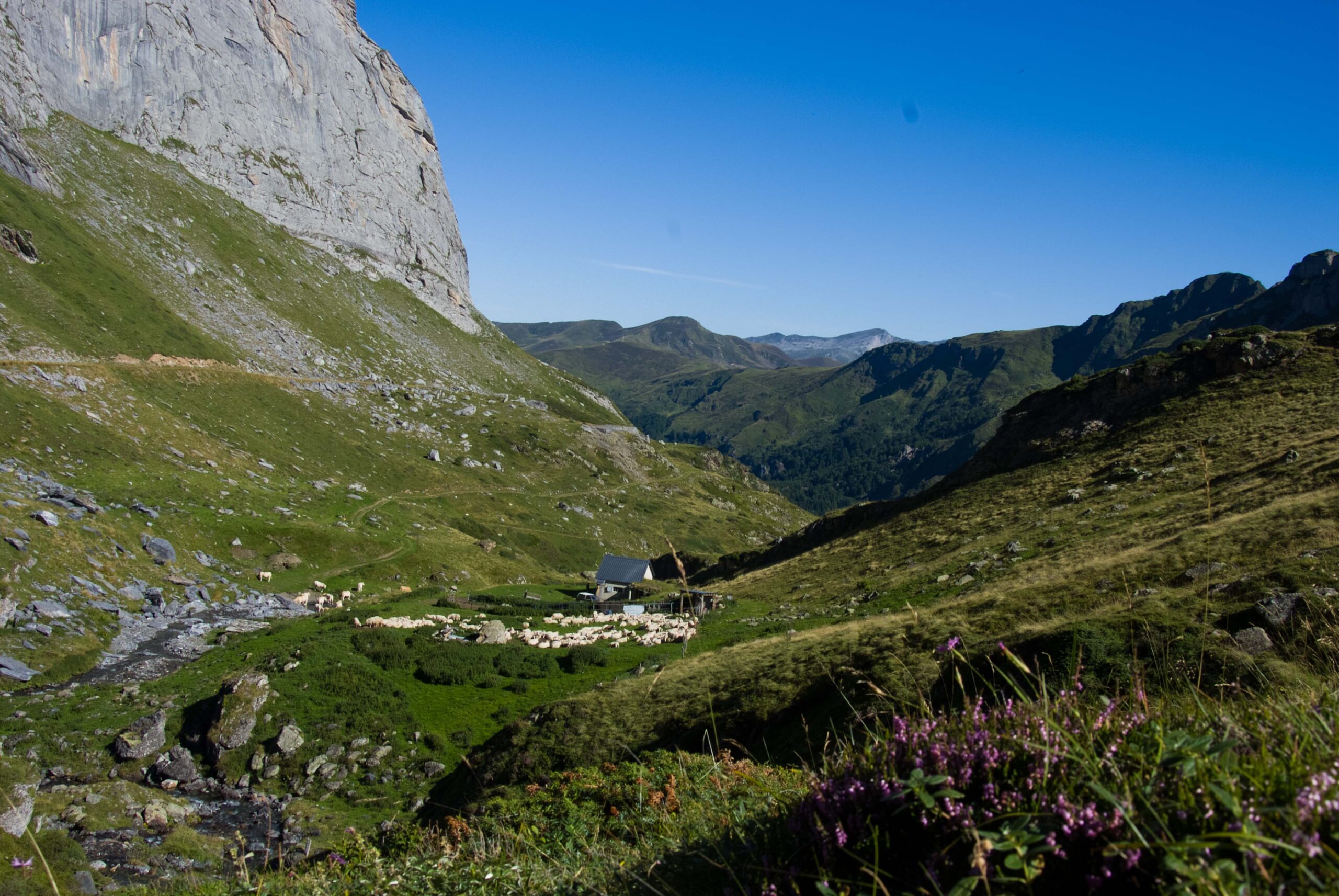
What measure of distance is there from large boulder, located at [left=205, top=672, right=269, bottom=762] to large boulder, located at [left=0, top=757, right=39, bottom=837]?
512cm

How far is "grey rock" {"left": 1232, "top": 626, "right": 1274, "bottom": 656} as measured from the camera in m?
15.0

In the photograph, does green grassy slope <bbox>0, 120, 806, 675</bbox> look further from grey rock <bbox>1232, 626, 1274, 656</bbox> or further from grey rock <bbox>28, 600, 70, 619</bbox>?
grey rock <bbox>1232, 626, 1274, 656</bbox>

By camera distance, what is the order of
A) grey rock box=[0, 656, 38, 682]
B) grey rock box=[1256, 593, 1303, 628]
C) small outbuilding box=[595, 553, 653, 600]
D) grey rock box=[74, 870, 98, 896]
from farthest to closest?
small outbuilding box=[595, 553, 653, 600] < grey rock box=[0, 656, 38, 682] < grey rock box=[74, 870, 98, 896] < grey rock box=[1256, 593, 1303, 628]

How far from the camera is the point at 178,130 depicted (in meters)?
135

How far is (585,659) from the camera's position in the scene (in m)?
36.4

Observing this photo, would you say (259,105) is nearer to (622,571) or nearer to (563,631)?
(622,571)

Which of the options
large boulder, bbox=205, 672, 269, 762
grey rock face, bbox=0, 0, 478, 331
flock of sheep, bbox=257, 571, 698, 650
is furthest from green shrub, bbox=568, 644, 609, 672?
grey rock face, bbox=0, 0, 478, 331

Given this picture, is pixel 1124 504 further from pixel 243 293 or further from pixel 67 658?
pixel 243 293

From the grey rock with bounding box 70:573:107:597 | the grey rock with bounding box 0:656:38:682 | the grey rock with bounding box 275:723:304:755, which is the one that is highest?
the grey rock with bounding box 70:573:107:597

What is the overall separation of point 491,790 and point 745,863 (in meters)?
16.0

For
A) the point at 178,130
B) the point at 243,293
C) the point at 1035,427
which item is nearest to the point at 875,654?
the point at 1035,427

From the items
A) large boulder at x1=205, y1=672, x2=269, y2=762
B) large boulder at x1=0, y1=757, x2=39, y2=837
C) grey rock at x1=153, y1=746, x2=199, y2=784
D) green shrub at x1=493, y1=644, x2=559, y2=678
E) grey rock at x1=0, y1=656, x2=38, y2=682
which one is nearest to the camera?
large boulder at x1=0, y1=757, x2=39, y2=837

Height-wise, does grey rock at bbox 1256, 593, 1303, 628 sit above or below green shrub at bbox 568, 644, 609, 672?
above

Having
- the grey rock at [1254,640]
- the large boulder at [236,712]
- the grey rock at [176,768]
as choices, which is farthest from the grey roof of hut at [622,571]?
the grey rock at [1254,640]
